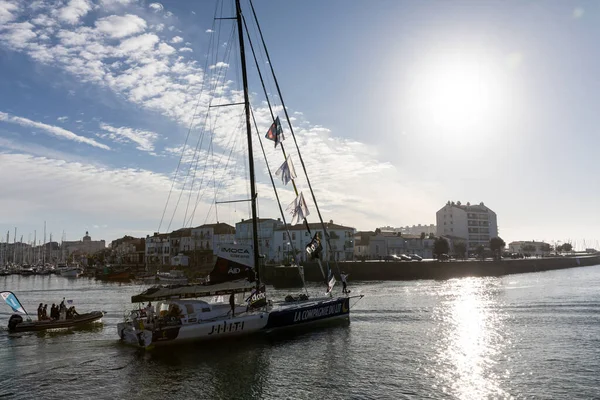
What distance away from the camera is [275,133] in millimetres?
35156

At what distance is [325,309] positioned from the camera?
36562 millimetres

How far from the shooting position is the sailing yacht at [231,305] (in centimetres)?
2936

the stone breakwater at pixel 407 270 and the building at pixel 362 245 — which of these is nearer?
the stone breakwater at pixel 407 270

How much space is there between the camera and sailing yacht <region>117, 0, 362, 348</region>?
96.3 ft

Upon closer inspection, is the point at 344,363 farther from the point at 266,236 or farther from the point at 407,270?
the point at 266,236

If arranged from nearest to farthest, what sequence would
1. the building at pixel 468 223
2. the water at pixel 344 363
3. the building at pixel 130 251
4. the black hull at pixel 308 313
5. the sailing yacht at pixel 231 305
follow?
the water at pixel 344 363
the sailing yacht at pixel 231 305
the black hull at pixel 308 313
the building at pixel 130 251
the building at pixel 468 223

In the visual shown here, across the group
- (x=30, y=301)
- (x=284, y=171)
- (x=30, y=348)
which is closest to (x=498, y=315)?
(x=284, y=171)

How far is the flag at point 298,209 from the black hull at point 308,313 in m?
6.75

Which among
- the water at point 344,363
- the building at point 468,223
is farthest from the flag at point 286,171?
the building at point 468,223

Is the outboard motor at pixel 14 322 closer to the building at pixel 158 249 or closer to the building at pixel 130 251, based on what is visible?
the building at pixel 158 249

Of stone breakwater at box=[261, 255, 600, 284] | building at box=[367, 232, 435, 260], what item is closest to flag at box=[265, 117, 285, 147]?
stone breakwater at box=[261, 255, 600, 284]

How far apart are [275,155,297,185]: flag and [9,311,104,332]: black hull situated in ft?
69.1

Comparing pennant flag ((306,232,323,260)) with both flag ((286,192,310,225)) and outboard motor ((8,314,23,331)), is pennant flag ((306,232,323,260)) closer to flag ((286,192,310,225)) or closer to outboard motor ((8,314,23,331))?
flag ((286,192,310,225))

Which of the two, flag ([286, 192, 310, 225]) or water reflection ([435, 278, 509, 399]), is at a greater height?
flag ([286, 192, 310, 225])
